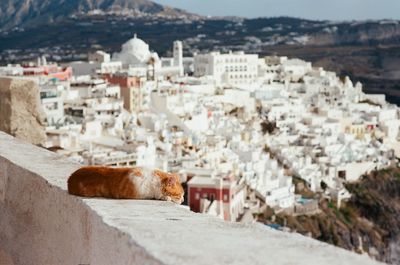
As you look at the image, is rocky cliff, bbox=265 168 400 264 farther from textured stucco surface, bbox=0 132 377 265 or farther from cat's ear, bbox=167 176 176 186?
cat's ear, bbox=167 176 176 186

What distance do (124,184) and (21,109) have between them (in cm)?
222

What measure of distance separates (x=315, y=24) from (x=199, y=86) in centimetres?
9951

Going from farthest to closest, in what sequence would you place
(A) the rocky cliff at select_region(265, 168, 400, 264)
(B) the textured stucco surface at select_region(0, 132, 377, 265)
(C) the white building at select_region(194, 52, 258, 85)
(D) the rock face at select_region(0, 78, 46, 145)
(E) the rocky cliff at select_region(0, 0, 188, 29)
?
(E) the rocky cliff at select_region(0, 0, 188, 29) < (C) the white building at select_region(194, 52, 258, 85) < (A) the rocky cliff at select_region(265, 168, 400, 264) < (D) the rock face at select_region(0, 78, 46, 145) < (B) the textured stucco surface at select_region(0, 132, 377, 265)

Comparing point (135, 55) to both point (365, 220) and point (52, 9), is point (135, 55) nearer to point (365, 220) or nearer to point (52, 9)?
point (365, 220)

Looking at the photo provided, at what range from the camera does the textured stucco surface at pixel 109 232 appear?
66.4 inches

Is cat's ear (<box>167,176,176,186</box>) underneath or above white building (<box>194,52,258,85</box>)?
above

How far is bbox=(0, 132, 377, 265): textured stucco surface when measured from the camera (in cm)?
169

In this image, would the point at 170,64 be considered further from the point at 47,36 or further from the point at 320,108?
the point at 47,36

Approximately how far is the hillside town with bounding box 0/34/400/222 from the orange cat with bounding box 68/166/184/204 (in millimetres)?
15736

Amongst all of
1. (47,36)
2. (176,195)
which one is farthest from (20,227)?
(47,36)

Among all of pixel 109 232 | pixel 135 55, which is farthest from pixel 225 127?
pixel 109 232

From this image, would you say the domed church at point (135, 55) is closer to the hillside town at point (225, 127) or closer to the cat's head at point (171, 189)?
the hillside town at point (225, 127)

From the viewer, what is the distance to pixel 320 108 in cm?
4119

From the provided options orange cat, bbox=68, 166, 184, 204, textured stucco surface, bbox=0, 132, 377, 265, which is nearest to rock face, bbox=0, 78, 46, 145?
textured stucco surface, bbox=0, 132, 377, 265
